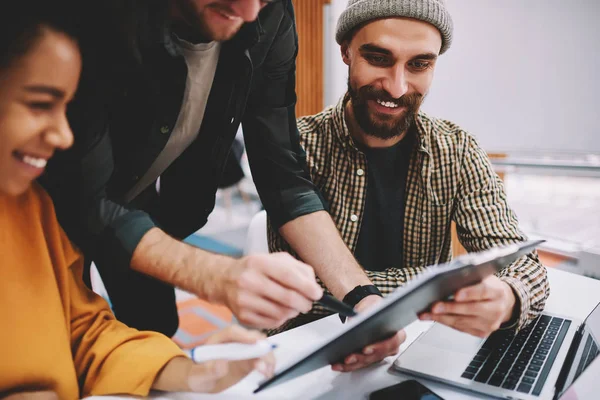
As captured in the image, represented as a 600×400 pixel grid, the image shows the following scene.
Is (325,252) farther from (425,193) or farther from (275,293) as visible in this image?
(275,293)

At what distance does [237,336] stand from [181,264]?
7.3 inches

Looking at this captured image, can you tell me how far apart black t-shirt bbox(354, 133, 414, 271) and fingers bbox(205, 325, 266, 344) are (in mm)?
853

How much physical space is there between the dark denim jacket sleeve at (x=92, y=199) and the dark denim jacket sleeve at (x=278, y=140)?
0.49 metres

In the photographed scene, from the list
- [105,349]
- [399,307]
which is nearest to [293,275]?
[399,307]

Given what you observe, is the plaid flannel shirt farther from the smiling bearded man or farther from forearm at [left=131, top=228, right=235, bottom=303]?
forearm at [left=131, top=228, right=235, bottom=303]

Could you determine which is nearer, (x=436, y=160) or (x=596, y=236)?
(x=436, y=160)

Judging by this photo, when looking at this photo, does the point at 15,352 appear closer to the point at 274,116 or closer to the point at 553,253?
the point at 274,116

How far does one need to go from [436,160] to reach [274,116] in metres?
0.55

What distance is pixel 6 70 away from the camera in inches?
24.7

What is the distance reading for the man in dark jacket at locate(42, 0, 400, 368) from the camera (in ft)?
2.58

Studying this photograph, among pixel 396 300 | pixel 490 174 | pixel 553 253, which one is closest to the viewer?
pixel 396 300

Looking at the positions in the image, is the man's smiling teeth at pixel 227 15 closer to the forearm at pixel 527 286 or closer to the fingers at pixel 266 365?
the fingers at pixel 266 365

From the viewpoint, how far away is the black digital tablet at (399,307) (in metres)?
0.61

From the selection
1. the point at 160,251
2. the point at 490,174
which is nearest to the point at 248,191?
the point at 490,174
